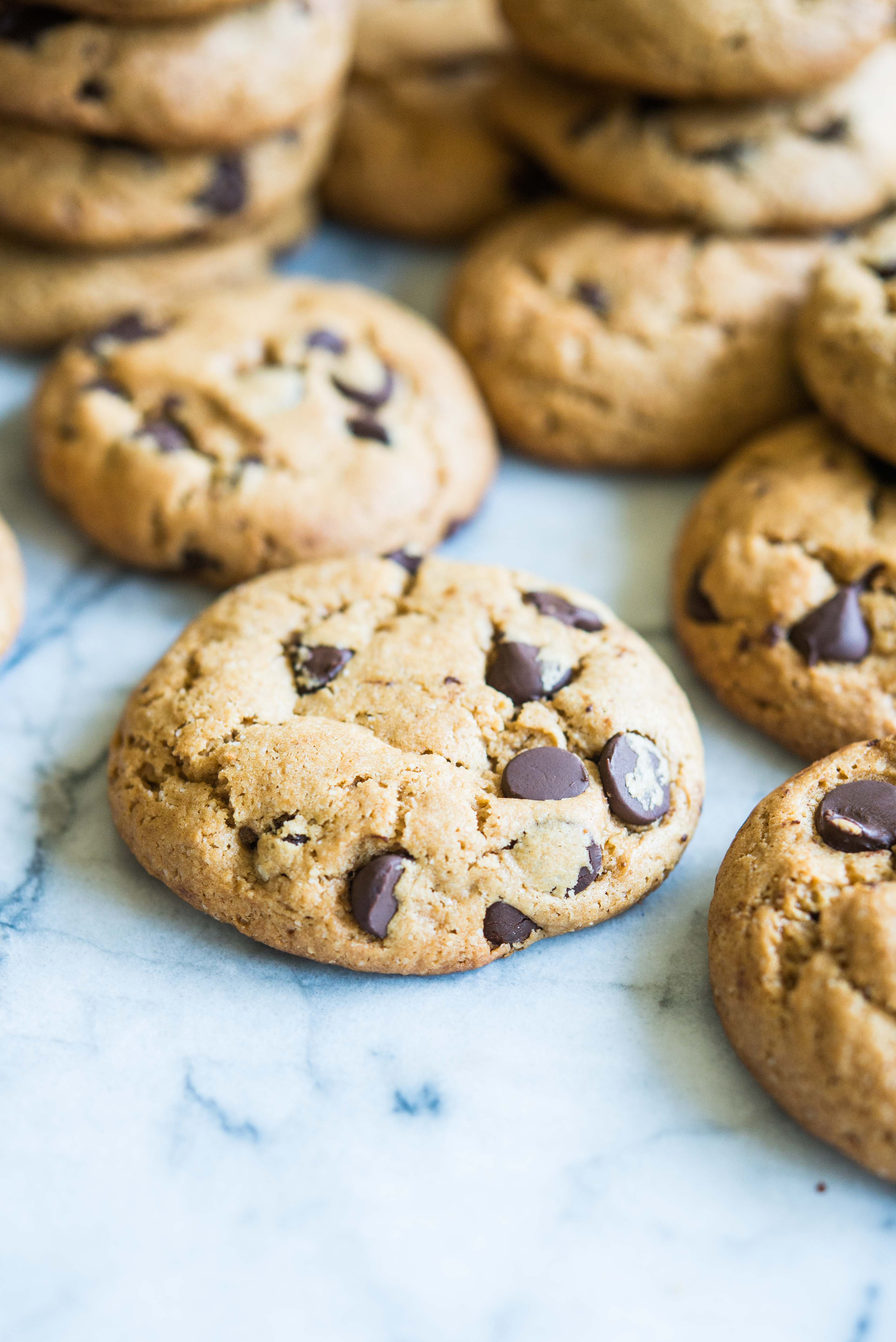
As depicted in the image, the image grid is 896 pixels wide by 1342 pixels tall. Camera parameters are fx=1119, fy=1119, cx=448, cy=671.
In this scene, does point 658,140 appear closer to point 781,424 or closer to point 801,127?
point 801,127

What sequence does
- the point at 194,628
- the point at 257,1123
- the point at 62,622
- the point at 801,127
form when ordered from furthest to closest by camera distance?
the point at 801,127 < the point at 62,622 < the point at 194,628 < the point at 257,1123

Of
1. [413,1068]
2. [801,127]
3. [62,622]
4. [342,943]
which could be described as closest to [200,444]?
[62,622]

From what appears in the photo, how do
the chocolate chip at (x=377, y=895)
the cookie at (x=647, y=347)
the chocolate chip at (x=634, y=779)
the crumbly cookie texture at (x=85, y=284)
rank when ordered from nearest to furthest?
the chocolate chip at (x=377, y=895), the chocolate chip at (x=634, y=779), the cookie at (x=647, y=347), the crumbly cookie texture at (x=85, y=284)

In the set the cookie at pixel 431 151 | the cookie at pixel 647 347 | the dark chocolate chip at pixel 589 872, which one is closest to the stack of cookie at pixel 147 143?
the cookie at pixel 431 151

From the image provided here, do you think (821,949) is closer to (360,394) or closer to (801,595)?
(801,595)

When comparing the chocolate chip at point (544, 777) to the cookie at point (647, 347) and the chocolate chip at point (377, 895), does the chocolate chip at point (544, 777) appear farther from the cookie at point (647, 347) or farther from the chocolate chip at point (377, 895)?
the cookie at point (647, 347)

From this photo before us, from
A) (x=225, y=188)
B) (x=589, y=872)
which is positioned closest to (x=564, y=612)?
(x=589, y=872)
